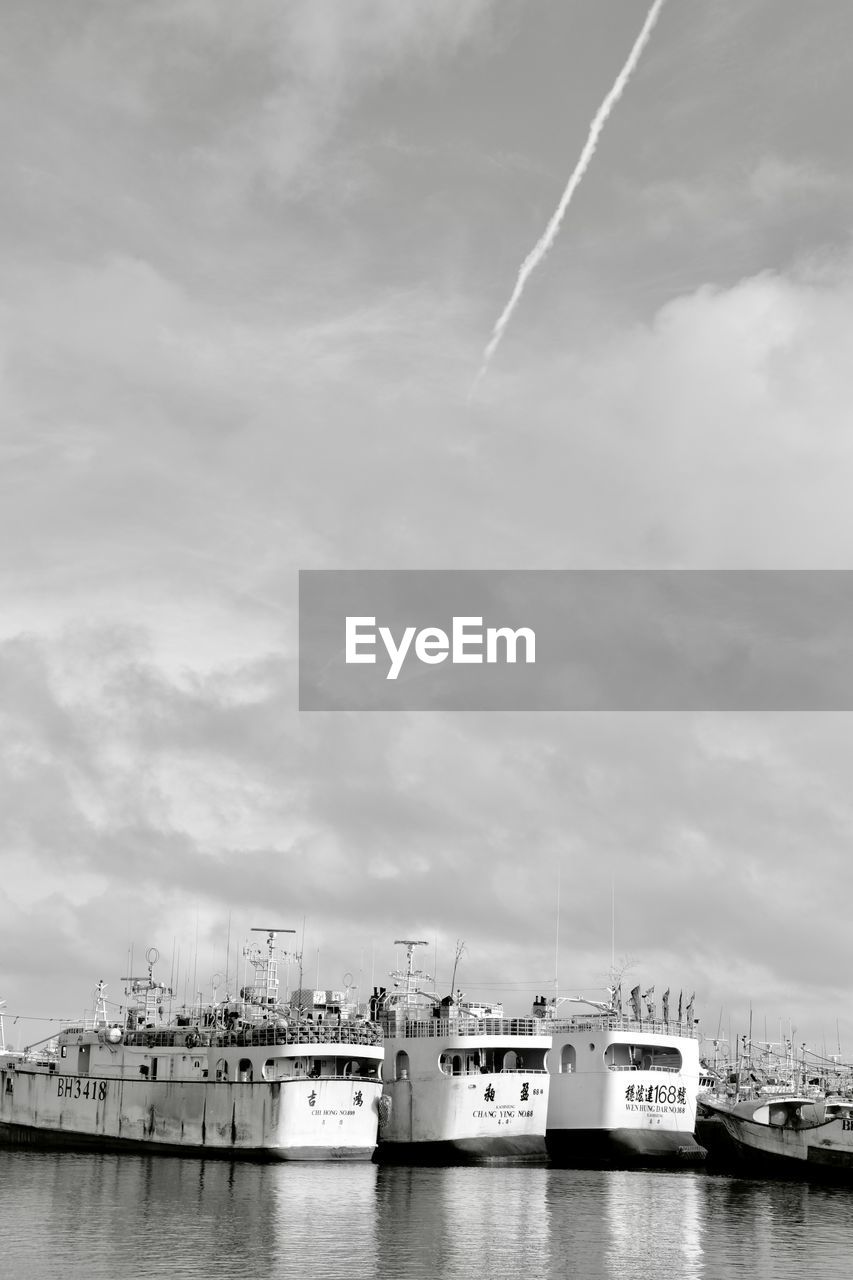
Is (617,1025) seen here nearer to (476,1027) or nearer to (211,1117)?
(476,1027)

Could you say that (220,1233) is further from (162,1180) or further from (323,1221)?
(162,1180)

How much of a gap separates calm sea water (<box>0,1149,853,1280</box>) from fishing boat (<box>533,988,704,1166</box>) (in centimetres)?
1015

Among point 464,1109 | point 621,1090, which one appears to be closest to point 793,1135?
point 621,1090

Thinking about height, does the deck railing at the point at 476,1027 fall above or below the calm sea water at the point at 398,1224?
above

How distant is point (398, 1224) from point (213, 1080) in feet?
110

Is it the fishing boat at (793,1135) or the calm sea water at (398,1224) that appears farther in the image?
the fishing boat at (793,1135)

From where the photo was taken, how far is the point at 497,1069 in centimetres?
9025

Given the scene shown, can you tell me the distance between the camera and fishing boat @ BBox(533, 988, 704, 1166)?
91.1 m

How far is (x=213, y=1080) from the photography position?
86.1 meters

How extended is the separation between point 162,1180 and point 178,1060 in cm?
2002

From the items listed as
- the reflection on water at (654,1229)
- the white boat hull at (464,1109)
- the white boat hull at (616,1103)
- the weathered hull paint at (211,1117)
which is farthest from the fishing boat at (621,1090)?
the weathered hull paint at (211,1117)

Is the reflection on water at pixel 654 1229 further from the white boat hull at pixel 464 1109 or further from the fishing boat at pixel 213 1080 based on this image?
the fishing boat at pixel 213 1080

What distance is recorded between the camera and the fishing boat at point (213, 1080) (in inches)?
3167

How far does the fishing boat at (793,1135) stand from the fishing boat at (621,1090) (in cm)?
372
